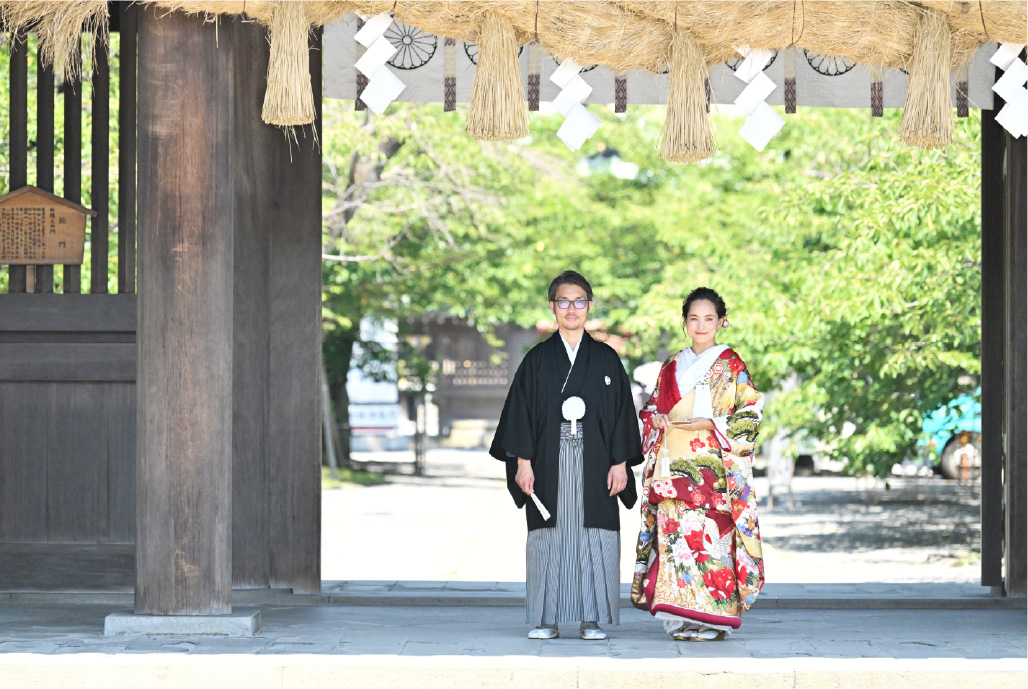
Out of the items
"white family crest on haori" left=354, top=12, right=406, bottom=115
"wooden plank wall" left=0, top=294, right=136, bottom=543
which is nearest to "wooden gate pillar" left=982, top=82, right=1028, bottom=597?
"white family crest on haori" left=354, top=12, right=406, bottom=115

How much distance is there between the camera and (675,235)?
14.9m

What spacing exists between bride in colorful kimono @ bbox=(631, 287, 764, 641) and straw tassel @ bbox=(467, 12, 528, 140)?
116 cm

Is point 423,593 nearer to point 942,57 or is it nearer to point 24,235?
point 24,235

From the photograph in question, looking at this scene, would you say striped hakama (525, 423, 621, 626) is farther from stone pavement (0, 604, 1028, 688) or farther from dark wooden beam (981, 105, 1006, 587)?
dark wooden beam (981, 105, 1006, 587)

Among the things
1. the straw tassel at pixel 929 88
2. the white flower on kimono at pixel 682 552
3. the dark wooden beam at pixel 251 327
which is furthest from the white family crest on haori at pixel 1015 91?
the dark wooden beam at pixel 251 327

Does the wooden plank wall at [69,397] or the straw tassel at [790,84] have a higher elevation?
the straw tassel at [790,84]

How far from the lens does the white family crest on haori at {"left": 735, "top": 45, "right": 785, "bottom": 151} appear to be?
5516 mm

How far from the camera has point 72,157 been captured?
6852 mm

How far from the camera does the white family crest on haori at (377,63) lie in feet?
18.1

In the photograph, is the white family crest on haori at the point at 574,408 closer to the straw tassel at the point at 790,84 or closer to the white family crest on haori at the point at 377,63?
the white family crest on haori at the point at 377,63

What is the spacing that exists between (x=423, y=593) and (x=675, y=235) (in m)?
8.69

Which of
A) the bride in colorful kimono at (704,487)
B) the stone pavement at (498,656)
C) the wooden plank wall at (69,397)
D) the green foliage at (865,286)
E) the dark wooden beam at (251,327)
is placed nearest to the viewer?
the stone pavement at (498,656)

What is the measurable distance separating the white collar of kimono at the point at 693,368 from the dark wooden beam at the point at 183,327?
79.9 inches

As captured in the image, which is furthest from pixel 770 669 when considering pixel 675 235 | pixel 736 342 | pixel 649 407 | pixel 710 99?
pixel 675 235
